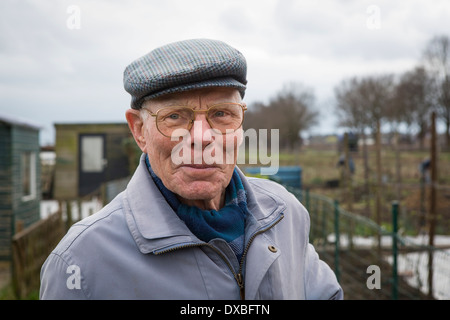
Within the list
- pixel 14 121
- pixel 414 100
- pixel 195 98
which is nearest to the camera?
pixel 195 98

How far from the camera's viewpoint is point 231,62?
1357 mm

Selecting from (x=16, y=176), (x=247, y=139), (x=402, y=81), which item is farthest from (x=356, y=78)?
(x=247, y=139)

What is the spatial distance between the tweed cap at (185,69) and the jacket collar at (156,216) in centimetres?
32

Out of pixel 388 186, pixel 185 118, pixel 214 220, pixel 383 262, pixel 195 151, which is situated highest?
pixel 185 118

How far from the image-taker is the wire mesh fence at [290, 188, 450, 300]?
489 centimetres

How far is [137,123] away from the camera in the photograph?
4.96ft

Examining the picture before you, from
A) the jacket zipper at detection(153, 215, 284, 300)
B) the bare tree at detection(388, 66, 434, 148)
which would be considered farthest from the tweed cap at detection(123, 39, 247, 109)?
the bare tree at detection(388, 66, 434, 148)

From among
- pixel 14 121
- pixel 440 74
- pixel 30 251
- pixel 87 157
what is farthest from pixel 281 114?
pixel 440 74

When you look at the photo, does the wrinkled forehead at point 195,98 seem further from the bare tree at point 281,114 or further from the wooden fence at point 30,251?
the wooden fence at point 30,251

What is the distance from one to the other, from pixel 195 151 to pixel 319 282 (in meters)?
0.77

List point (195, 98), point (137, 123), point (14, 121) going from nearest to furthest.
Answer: point (195, 98) < point (137, 123) < point (14, 121)

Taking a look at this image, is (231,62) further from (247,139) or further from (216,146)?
(247,139)

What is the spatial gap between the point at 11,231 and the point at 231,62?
1118 centimetres

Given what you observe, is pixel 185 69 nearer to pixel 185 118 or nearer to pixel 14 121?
pixel 185 118
